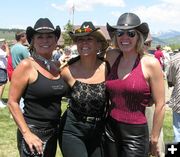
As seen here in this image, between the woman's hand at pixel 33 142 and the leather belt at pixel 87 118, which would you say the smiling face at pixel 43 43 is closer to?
the leather belt at pixel 87 118

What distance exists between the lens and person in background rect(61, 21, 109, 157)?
12.2 feet

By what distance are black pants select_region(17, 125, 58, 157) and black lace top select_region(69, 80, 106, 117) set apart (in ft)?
→ 1.02

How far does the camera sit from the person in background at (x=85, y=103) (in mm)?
3723

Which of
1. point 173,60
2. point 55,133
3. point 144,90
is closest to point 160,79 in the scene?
point 144,90

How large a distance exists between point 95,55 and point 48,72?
543 millimetres

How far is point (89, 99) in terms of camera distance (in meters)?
3.71

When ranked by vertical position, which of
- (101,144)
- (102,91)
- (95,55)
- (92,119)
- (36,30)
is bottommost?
(101,144)

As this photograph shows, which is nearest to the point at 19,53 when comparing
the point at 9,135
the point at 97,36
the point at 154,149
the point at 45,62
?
the point at 9,135

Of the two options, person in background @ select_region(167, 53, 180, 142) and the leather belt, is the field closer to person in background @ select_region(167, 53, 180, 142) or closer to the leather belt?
person in background @ select_region(167, 53, 180, 142)

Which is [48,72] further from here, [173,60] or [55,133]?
[173,60]

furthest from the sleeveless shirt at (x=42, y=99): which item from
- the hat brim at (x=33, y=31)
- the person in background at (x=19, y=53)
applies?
the person in background at (x=19, y=53)

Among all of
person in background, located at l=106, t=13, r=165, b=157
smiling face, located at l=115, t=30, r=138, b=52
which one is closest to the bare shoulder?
person in background, located at l=106, t=13, r=165, b=157

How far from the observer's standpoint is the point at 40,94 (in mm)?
3555

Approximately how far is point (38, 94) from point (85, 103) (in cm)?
44
